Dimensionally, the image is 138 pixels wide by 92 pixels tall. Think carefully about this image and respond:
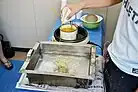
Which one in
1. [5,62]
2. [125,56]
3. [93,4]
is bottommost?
[5,62]

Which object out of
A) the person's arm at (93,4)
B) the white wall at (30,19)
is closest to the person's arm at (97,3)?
the person's arm at (93,4)

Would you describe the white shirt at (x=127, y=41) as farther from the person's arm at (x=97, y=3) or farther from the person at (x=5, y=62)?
the person at (x=5, y=62)

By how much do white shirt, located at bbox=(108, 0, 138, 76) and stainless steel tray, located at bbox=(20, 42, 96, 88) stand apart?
0.12m

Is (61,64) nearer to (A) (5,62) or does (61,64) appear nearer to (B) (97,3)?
(B) (97,3)

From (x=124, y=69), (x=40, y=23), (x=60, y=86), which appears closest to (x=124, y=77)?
(x=124, y=69)

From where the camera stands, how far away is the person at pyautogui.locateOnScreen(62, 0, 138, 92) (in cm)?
86

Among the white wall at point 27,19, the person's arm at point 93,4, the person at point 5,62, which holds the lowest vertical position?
the person at point 5,62

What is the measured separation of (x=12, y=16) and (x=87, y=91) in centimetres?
142

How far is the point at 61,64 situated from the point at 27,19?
116cm

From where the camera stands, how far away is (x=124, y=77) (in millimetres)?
918

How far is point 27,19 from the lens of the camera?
201 centimetres

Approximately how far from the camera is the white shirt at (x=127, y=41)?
33.7 inches

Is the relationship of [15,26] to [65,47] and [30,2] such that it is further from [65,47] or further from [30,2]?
[65,47]

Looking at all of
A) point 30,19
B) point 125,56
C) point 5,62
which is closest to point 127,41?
point 125,56
